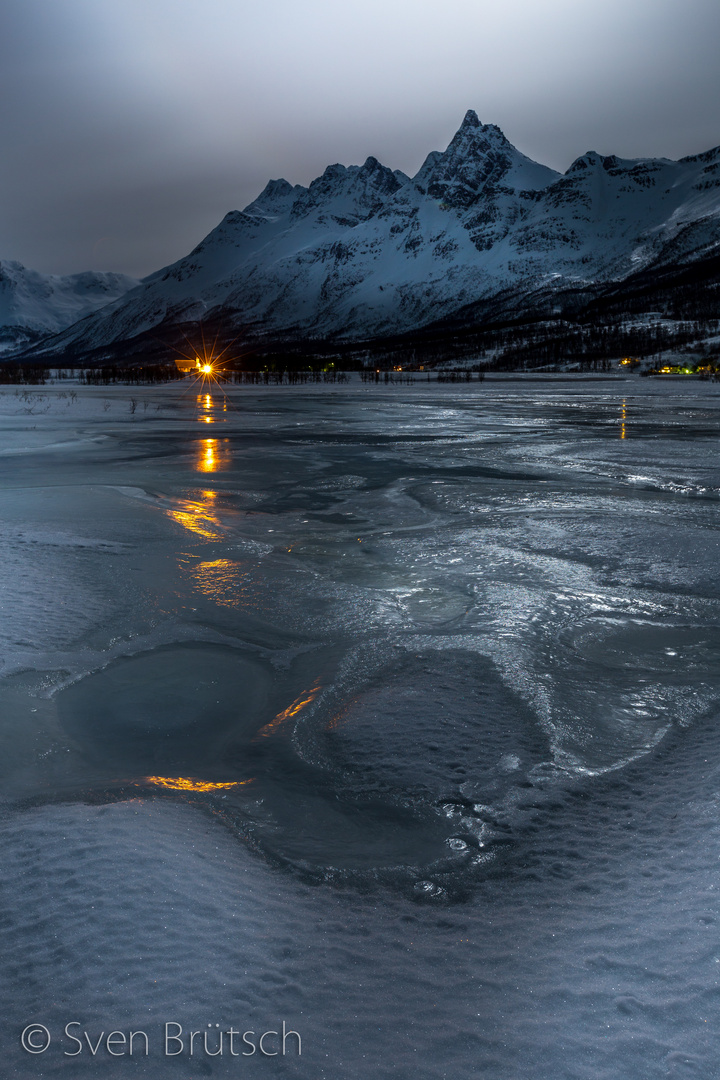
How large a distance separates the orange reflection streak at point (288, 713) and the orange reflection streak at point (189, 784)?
48 cm

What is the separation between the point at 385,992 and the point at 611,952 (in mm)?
763

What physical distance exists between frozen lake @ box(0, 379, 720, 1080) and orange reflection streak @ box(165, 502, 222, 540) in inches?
5.5

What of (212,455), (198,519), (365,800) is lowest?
(365,800)

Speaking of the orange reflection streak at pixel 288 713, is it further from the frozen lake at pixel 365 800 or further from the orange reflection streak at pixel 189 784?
the orange reflection streak at pixel 189 784

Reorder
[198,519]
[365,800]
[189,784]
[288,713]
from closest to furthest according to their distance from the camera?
[365,800]
[189,784]
[288,713]
[198,519]

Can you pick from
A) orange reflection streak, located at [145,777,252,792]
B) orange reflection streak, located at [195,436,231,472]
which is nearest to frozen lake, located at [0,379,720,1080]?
orange reflection streak, located at [145,777,252,792]

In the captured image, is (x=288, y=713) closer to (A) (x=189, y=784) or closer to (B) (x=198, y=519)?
(A) (x=189, y=784)

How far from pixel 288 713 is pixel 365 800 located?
0.96 meters

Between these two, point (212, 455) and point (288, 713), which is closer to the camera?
point (288, 713)

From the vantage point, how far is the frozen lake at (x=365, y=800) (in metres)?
1.99

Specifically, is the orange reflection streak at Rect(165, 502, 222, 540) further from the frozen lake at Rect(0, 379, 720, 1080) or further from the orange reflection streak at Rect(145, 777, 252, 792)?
the orange reflection streak at Rect(145, 777, 252, 792)

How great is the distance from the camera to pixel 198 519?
29.1ft

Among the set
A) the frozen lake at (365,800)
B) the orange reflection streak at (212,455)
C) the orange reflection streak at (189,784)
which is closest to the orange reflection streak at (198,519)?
the frozen lake at (365,800)

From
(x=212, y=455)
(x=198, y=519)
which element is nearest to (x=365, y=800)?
(x=198, y=519)
